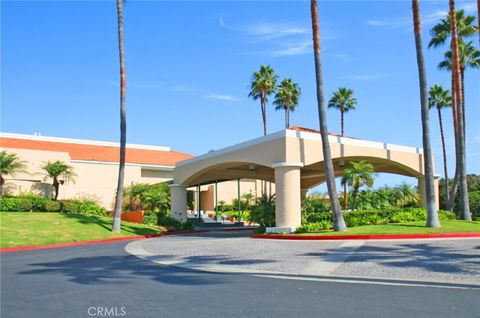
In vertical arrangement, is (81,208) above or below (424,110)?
below

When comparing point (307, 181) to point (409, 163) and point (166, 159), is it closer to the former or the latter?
point (409, 163)

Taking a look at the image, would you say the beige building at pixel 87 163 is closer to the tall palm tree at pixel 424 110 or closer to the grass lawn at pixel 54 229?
the grass lawn at pixel 54 229

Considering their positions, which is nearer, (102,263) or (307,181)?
(102,263)

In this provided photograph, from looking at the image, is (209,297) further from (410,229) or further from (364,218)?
(364,218)

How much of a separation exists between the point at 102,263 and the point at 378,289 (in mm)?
9271

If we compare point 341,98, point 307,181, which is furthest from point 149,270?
point 341,98

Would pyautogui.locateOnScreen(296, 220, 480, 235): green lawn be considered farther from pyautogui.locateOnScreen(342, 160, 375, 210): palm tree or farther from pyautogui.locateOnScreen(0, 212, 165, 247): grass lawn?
pyautogui.locateOnScreen(0, 212, 165, 247): grass lawn

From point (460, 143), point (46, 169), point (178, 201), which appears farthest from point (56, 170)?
point (460, 143)

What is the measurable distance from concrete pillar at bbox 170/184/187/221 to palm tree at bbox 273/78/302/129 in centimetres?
2018

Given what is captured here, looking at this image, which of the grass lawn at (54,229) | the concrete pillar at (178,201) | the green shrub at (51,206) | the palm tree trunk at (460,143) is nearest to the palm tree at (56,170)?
the green shrub at (51,206)

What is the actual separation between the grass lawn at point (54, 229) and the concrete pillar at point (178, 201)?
311cm

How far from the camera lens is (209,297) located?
949 cm

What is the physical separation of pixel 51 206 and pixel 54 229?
8898mm

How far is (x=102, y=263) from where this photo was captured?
51.8ft
